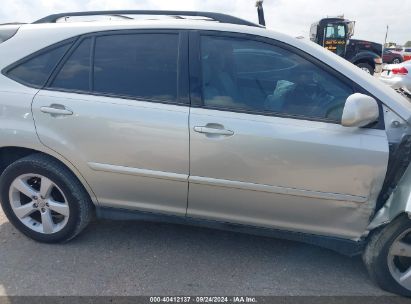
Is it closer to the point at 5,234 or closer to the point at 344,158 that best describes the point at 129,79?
the point at 344,158

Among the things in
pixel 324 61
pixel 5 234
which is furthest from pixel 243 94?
pixel 5 234

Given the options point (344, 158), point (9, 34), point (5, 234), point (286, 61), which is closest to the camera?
point (344, 158)

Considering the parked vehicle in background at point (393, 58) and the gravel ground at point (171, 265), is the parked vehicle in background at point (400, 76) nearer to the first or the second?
the gravel ground at point (171, 265)

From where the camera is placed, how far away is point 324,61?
2.31 m

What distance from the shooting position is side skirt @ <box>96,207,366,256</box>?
2418 millimetres

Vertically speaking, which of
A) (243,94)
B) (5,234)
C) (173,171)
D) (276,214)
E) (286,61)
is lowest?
(5,234)

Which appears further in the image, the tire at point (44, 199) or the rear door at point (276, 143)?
the tire at point (44, 199)

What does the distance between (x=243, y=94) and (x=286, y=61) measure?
35cm

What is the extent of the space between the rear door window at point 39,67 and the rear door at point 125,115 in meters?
0.07

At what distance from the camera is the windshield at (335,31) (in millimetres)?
15211

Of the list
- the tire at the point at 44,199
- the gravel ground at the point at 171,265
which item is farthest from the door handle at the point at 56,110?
the gravel ground at the point at 171,265

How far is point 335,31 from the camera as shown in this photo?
1529cm

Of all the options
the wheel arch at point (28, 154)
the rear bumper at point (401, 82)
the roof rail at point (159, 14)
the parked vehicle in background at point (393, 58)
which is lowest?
the parked vehicle in background at point (393, 58)

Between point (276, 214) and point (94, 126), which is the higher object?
point (94, 126)
